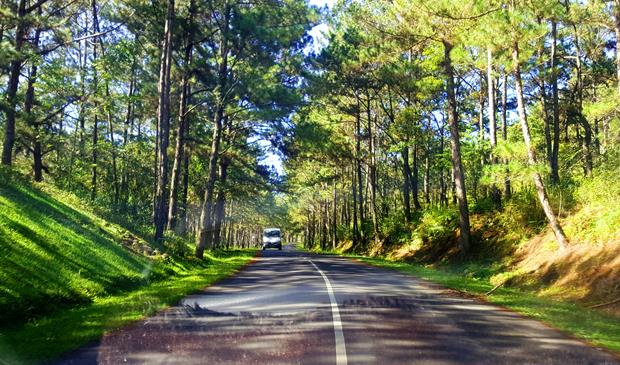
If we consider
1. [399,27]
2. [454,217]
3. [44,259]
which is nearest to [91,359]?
[44,259]

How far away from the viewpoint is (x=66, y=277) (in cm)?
1129

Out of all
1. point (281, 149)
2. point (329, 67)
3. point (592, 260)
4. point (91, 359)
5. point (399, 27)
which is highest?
point (329, 67)

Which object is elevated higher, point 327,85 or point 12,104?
point 327,85

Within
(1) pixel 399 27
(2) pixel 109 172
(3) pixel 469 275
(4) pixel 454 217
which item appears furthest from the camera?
(2) pixel 109 172

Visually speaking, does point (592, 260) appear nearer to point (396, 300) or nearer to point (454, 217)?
point (396, 300)

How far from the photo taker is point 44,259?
11.4 m

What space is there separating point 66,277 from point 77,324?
10.9 ft

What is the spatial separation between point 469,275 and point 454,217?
9.16 metres

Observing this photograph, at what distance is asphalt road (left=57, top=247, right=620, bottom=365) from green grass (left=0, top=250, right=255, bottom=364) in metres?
0.37

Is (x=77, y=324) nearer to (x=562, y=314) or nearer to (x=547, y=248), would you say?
(x=562, y=314)

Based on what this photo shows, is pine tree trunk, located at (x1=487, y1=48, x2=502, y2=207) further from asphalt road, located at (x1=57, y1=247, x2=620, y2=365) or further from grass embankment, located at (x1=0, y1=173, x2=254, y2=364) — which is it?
grass embankment, located at (x1=0, y1=173, x2=254, y2=364)

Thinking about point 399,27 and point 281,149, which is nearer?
point 399,27

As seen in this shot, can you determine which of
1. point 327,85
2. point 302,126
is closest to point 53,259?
point 302,126

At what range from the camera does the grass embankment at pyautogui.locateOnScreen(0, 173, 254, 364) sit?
25.4 feet
